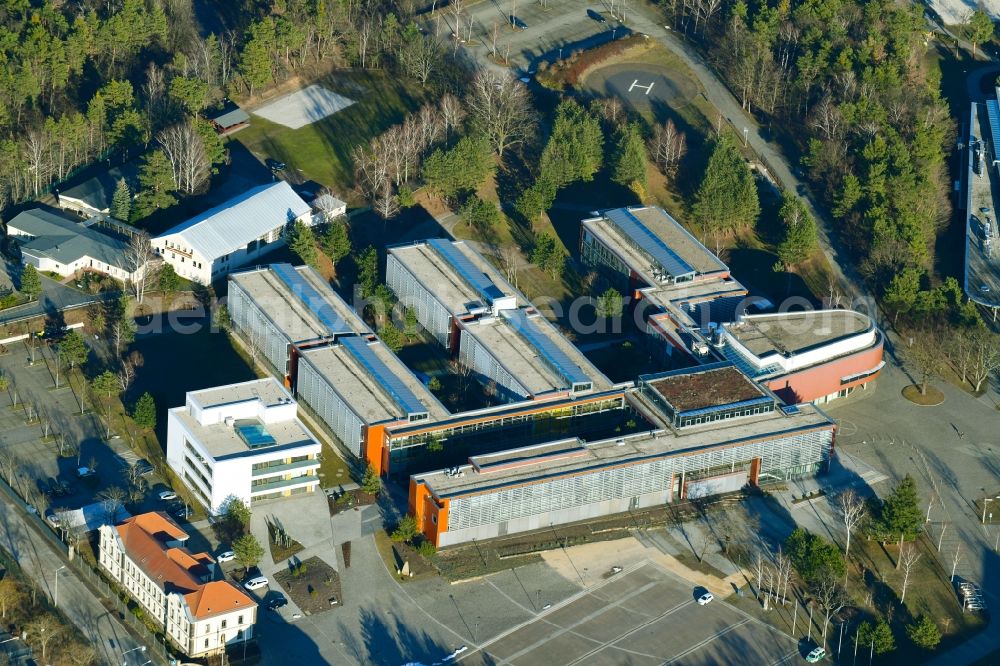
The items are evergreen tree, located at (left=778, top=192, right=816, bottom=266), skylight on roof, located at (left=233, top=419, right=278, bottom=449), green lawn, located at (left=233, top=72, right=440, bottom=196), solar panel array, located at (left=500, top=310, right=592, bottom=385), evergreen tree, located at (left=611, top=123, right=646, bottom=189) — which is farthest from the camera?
green lawn, located at (left=233, top=72, right=440, bottom=196)

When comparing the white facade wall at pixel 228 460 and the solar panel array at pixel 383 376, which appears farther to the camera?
the solar panel array at pixel 383 376

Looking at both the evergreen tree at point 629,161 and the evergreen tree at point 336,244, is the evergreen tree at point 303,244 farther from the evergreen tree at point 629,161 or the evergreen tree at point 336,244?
the evergreen tree at point 629,161

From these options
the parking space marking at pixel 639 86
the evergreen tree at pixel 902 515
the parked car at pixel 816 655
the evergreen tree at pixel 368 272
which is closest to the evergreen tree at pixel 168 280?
the evergreen tree at pixel 368 272

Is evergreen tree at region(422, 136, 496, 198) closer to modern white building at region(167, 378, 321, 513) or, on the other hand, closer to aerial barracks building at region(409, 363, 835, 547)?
aerial barracks building at region(409, 363, 835, 547)

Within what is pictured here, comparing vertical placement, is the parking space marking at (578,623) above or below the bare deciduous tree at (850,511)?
below

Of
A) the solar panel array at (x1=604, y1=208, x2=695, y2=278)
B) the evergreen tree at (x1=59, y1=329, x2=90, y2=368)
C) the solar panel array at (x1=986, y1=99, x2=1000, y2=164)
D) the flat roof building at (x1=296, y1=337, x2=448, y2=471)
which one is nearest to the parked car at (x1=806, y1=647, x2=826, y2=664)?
the flat roof building at (x1=296, y1=337, x2=448, y2=471)
